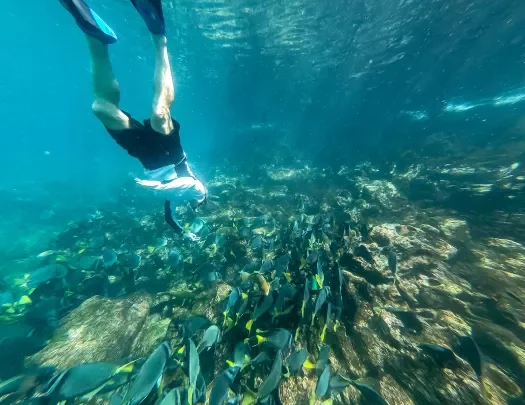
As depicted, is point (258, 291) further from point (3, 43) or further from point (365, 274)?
point (3, 43)

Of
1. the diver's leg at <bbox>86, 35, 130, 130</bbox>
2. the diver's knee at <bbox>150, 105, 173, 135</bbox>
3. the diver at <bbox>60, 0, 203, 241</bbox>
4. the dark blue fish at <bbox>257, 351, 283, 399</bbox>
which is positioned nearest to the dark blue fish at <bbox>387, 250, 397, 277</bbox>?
the dark blue fish at <bbox>257, 351, 283, 399</bbox>

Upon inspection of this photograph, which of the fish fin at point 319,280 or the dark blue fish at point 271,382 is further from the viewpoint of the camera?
the fish fin at point 319,280

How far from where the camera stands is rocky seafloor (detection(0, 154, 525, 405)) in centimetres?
317

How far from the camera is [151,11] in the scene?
317cm

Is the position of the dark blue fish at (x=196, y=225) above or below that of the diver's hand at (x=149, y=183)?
below

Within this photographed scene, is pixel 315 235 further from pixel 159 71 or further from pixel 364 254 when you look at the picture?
pixel 159 71

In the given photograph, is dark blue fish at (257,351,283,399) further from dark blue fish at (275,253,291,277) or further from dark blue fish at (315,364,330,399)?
dark blue fish at (275,253,291,277)

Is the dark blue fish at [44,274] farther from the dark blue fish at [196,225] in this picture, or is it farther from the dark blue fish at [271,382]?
the dark blue fish at [271,382]

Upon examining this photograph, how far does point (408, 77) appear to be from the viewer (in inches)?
915

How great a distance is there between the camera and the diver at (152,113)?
121 inches

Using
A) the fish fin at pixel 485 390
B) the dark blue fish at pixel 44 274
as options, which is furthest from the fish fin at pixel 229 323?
the dark blue fish at pixel 44 274

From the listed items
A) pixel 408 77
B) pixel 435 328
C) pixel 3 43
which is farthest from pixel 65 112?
pixel 435 328

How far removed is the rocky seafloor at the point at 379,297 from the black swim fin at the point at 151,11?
4.55 m

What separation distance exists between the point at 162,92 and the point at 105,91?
2.43 feet
